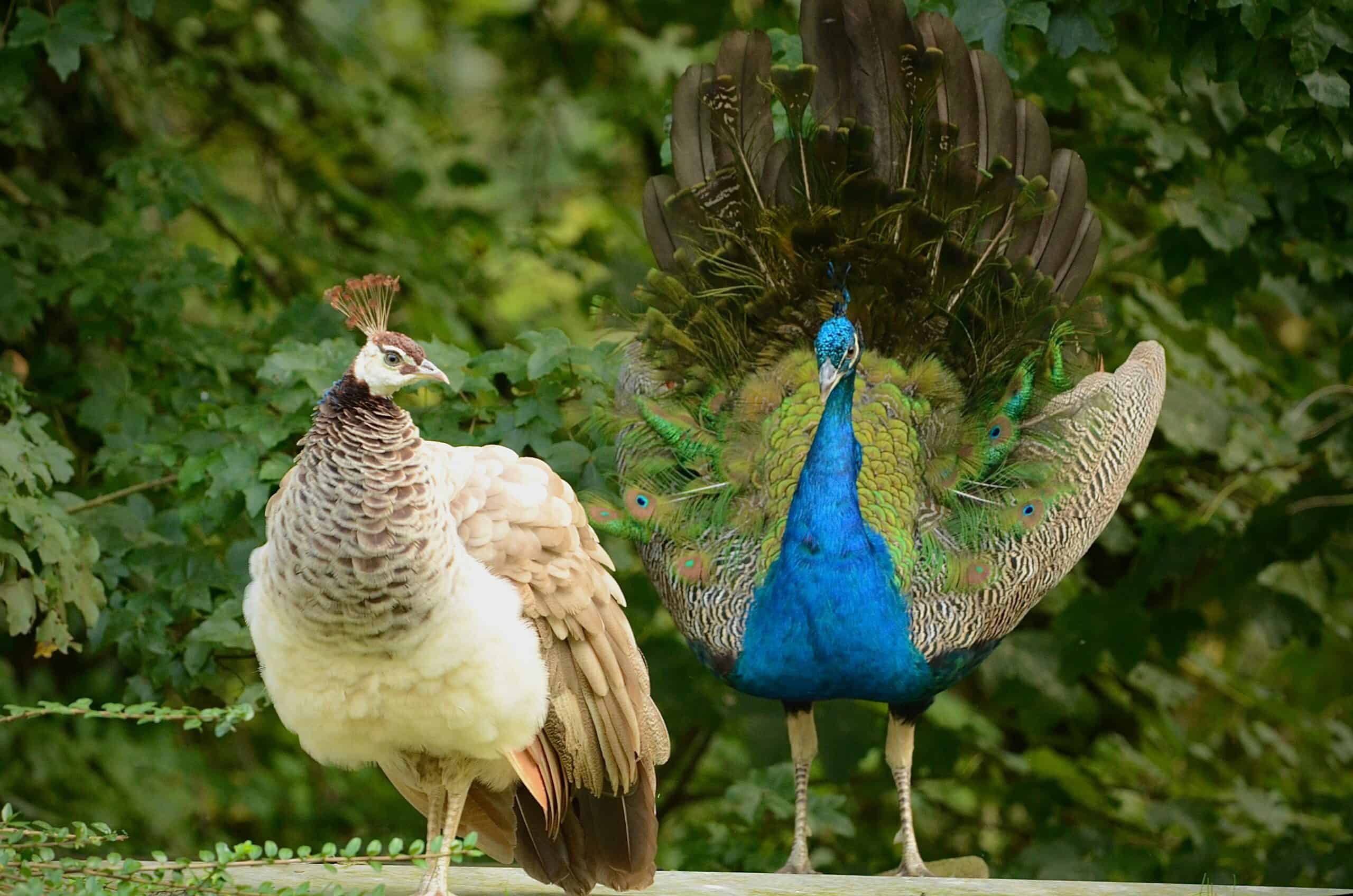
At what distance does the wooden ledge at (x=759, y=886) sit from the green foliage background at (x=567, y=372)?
667 mm

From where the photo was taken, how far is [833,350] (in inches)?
168

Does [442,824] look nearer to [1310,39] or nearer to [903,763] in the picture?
[903,763]

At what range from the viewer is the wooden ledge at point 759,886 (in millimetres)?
3711

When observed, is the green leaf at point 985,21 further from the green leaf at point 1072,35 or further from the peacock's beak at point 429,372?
the peacock's beak at point 429,372

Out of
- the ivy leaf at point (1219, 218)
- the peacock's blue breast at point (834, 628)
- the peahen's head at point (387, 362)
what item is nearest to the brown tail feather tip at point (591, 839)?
the peacock's blue breast at point (834, 628)

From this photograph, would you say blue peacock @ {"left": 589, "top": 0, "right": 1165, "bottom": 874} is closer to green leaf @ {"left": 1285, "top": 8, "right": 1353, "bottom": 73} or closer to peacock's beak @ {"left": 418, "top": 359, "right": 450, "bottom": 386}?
green leaf @ {"left": 1285, "top": 8, "right": 1353, "bottom": 73}

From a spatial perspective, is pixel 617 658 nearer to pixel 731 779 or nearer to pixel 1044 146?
pixel 1044 146

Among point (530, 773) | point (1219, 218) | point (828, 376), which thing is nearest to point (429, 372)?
point (530, 773)

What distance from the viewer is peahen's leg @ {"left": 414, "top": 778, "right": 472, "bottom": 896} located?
135 inches

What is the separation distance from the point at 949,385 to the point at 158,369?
111 inches

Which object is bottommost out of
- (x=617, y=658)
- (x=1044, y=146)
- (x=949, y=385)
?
(x=617, y=658)

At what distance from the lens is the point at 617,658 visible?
3.56 m

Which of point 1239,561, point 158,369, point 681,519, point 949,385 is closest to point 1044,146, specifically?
point 949,385

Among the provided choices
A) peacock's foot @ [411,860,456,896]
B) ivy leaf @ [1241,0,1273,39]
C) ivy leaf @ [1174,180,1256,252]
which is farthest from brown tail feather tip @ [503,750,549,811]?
ivy leaf @ [1174,180,1256,252]
